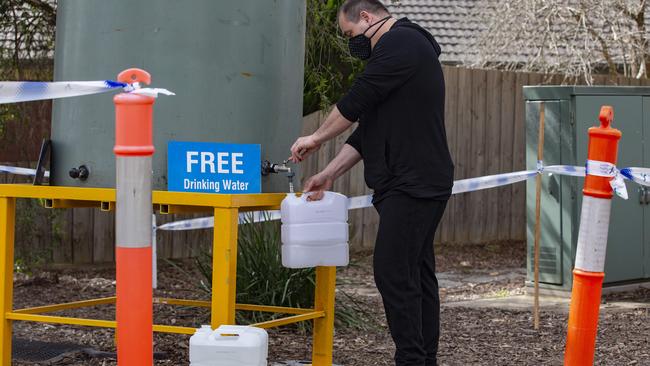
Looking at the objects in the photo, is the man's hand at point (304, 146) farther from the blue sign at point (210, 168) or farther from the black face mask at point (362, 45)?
the black face mask at point (362, 45)

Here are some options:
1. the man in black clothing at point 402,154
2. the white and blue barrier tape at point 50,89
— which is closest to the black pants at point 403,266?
the man in black clothing at point 402,154

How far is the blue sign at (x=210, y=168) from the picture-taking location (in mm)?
5395

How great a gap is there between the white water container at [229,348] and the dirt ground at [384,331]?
191 centimetres

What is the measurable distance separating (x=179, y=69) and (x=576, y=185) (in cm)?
459

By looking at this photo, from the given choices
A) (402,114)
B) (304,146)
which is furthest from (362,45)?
(304,146)

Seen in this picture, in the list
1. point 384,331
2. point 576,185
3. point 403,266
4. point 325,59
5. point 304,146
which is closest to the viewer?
point 403,266

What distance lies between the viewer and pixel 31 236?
10.3 m

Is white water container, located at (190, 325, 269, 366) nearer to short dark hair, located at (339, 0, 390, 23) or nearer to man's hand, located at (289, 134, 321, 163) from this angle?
man's hand, located at (289, 134, 321, 163)

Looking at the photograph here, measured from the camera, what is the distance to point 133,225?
138 inches

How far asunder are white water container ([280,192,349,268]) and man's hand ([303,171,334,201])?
1.0 inches

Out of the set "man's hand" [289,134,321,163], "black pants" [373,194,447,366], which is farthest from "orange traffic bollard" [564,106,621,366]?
"man's hand" [289,134,321,163]

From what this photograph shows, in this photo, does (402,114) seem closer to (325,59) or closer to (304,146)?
(304,146)

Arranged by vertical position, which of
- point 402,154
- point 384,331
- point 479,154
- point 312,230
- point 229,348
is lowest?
point 384,331

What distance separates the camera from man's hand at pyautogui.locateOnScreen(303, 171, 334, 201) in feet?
17.9
